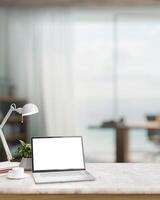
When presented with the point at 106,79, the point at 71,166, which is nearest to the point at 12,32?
the point at 106,79

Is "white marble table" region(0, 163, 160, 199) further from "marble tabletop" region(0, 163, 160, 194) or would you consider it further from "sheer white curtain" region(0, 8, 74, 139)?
"sheer white curtain" region(0, 8, 74, 139)

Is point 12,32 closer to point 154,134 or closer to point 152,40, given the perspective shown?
point 152,40

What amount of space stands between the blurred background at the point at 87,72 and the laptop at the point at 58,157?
11.5 ft

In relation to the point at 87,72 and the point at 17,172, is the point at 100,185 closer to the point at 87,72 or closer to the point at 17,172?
the point at 17,172

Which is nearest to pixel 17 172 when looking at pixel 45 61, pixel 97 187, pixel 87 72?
pixel 97 187

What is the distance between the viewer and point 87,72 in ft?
20.4

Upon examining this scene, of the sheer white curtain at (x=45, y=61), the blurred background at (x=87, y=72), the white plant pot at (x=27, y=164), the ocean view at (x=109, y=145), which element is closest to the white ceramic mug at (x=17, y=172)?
the white plant pot at (x=27, y=164)

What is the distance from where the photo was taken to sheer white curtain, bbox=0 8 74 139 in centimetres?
602

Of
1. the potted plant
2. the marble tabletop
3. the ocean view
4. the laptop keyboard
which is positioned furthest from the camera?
the ocean view

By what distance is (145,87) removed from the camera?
20.6ft

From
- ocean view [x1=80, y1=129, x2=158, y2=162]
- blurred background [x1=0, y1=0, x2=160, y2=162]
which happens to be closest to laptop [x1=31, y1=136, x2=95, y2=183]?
blurred background [x1=0, y1=0, x2=160, y2=162]

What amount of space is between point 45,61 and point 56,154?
12.6 ft

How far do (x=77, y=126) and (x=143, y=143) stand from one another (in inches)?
41.3

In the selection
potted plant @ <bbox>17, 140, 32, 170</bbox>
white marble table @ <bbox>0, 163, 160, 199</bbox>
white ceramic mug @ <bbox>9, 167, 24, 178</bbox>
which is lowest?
white marble table @ <bbox>0, 163, 160, 199</bbox>
